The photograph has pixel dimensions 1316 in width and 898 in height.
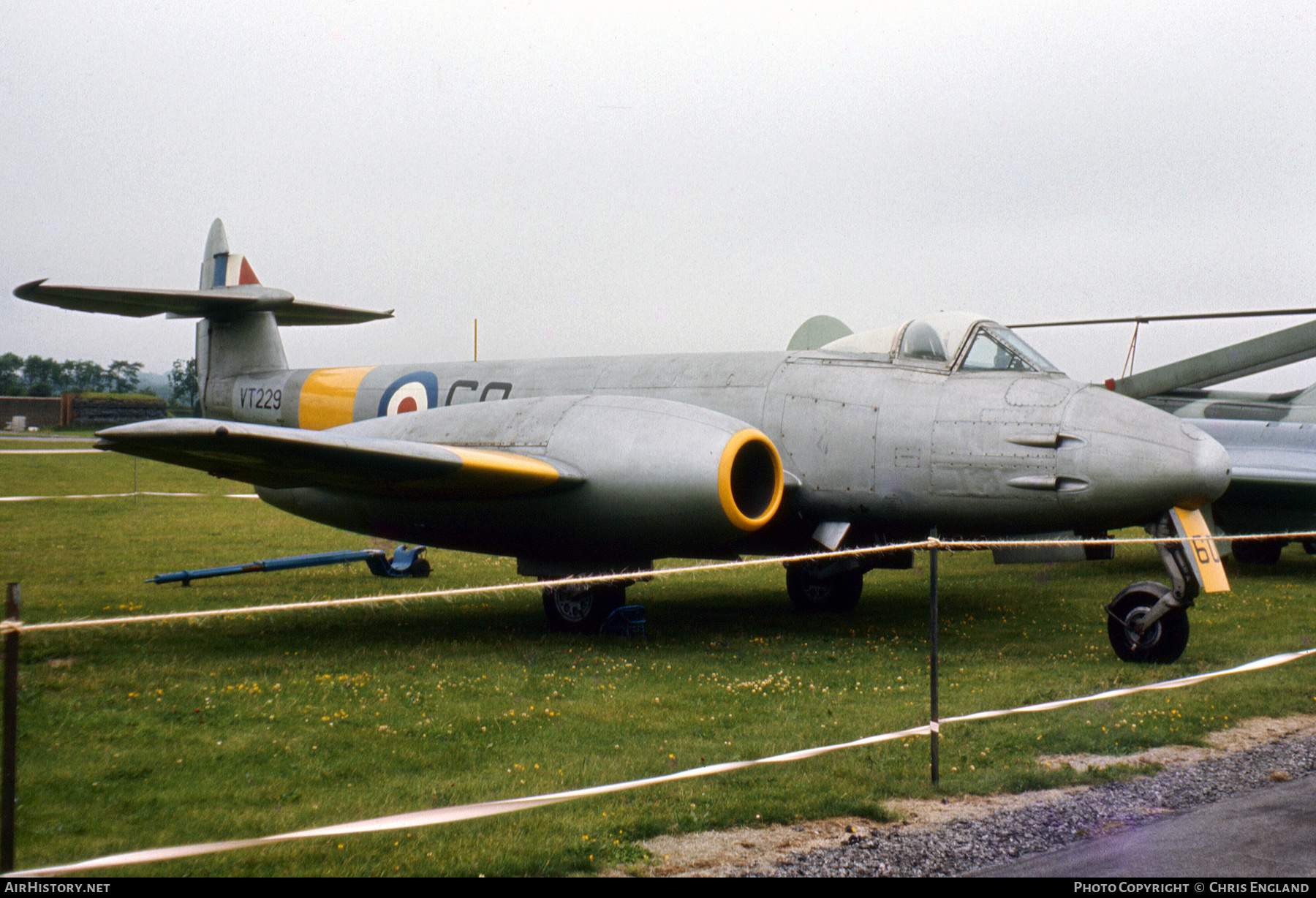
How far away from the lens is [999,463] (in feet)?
23.7

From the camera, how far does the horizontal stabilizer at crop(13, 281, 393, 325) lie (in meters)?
10.3

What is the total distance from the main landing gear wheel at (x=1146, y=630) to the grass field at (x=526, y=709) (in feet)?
0.58

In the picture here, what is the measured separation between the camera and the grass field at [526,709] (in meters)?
3.85

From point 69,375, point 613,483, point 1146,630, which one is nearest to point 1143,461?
point 1146,630

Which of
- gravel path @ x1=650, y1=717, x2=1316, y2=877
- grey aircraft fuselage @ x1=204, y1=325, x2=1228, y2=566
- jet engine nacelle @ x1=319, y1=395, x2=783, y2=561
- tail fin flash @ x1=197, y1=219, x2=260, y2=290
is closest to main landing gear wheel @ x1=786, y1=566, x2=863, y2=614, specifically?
grey aircraft fuselage @ x1=204, y1=325, x2=1228, y2=566

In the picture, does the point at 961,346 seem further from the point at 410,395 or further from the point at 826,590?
the point at 410,395

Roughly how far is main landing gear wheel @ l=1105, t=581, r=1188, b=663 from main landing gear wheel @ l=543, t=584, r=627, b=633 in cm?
383

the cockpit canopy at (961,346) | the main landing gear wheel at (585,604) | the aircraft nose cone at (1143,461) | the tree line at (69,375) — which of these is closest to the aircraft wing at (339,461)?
the main landing gear wheel at (585,604)

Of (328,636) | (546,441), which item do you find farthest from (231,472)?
(546,441)

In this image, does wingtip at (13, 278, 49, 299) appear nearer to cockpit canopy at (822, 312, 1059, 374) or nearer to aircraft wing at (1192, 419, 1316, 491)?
cockpit canopy at (822, 312, 1059, 374)
